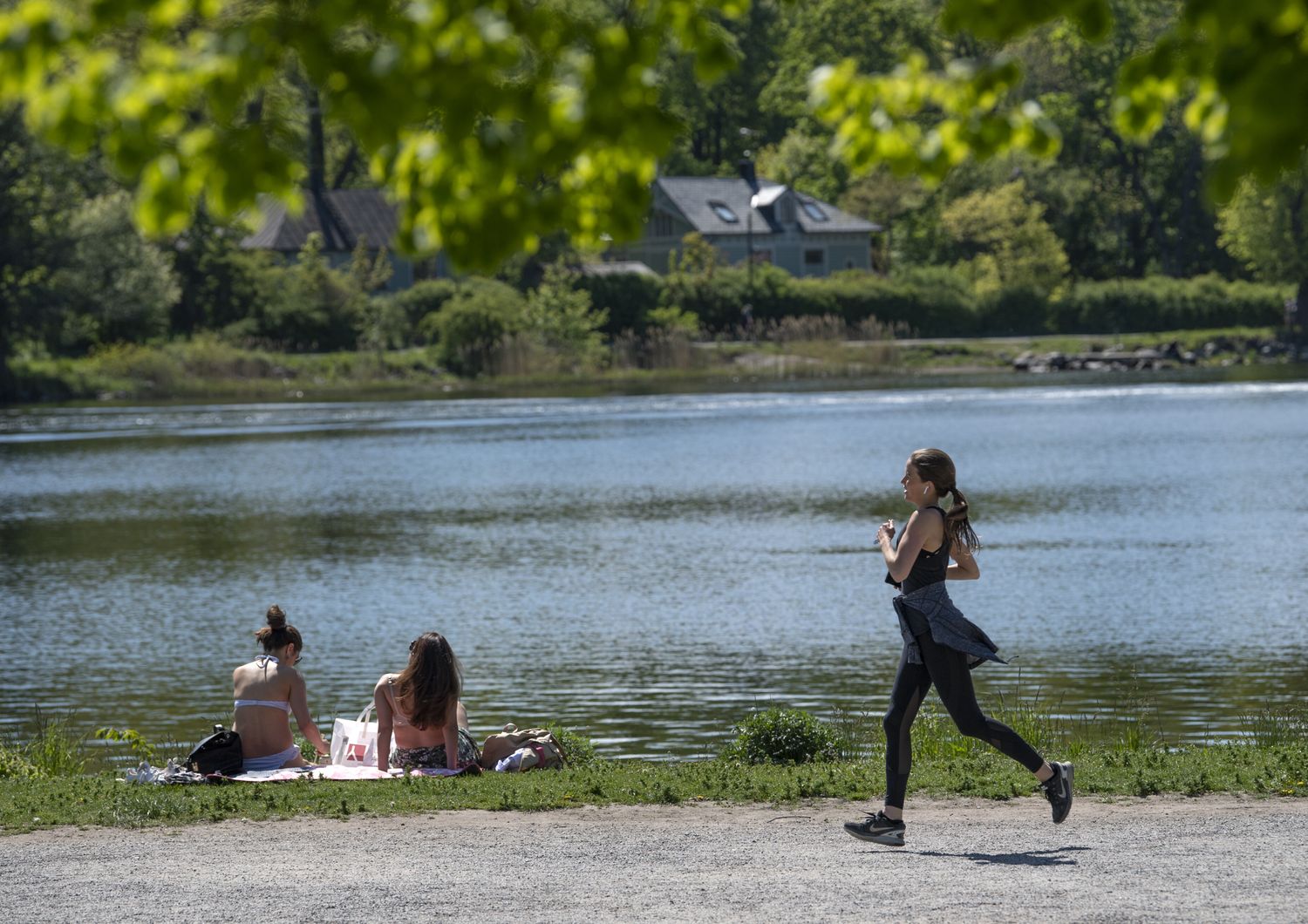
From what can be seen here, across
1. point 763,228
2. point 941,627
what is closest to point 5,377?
point 763,228

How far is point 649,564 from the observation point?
29.9 metres

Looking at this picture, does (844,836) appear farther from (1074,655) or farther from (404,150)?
(1074,655)

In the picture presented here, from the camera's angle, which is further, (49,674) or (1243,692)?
(49,674)

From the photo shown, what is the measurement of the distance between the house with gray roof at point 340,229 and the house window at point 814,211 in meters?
22.4

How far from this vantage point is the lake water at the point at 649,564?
19.5 m

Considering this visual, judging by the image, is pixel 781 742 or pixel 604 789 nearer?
pixel 604 789

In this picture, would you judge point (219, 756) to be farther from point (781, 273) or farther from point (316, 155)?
point (316, 155)

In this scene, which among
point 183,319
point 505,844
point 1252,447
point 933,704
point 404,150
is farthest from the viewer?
point 183,319

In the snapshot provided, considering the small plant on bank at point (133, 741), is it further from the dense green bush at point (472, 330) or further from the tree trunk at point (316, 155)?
the tree trunk at point (316, 155)

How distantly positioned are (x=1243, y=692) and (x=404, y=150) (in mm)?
14482

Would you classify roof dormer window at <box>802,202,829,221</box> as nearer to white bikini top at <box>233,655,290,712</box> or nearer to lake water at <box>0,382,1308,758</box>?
lake water at <box>0,382,1308,758</box>

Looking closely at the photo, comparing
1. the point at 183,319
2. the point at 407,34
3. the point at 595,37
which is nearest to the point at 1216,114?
the point at 595,37

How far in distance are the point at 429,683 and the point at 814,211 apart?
104529 mm

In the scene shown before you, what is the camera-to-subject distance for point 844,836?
1048 cm
